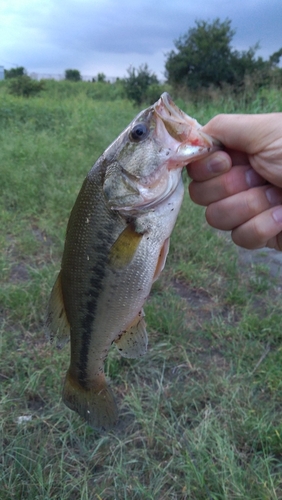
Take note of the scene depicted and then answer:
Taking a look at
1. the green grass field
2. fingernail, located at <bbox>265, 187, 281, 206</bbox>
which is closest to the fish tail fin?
the green grass field

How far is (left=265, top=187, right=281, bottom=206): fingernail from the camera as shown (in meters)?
1.71

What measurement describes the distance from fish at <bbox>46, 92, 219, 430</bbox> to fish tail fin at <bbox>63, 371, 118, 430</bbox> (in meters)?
0.23

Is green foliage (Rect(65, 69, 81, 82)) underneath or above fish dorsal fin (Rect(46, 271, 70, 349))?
above

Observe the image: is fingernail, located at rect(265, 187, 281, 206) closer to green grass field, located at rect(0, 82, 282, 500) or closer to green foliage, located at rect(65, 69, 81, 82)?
green grass field, located at rect(0, 82, 282, 500)

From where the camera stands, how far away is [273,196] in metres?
1.71

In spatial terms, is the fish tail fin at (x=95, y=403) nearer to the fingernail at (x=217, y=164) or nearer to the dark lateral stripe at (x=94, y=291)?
the dark lateral stripe at (x=94, y=291)

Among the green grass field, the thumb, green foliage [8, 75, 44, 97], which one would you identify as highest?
the thumb

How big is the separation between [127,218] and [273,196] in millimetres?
676

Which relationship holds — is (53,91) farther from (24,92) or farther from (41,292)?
(41,292)

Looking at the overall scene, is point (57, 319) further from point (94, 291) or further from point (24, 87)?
point (24, 87)

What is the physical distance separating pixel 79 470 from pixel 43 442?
246 mm

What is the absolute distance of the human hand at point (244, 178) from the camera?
1555 millimetres

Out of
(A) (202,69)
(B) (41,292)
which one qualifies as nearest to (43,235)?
(B) (41,292)

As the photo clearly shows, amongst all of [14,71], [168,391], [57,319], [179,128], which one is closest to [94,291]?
[57,319]
